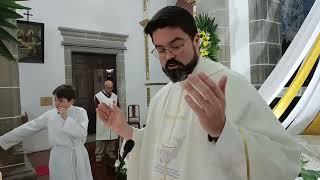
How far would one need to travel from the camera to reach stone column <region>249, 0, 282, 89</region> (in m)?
3.94

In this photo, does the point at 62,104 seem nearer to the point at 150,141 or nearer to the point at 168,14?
the point at 150,141

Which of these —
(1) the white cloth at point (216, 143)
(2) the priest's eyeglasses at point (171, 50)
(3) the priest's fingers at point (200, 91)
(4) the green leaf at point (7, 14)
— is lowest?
(1) the white cloth at point (216, 143)

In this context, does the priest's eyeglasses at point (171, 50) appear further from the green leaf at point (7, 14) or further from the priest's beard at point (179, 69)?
the green leaf at point (7, 14)

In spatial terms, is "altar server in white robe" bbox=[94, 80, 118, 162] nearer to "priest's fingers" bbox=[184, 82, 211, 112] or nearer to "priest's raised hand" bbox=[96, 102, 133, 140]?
"priest's raised hand" bbox=[96, 102, 133, 140]

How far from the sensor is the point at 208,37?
4168 mm

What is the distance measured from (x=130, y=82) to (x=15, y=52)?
21.8ft

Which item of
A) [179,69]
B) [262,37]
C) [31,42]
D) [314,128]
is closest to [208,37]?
[262,37]

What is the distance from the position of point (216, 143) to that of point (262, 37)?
3.22m

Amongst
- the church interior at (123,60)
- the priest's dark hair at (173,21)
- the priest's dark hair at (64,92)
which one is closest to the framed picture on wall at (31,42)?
the church interior at (123,60)

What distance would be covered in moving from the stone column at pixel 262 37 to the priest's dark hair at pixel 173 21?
2763 millimetres

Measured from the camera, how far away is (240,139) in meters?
1.04

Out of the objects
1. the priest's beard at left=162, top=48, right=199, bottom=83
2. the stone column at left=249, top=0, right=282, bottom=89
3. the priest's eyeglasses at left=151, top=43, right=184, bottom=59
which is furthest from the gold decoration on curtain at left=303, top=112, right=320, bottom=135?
the priest's eyeglasses at left=151, top=43, right=184, bottom=59

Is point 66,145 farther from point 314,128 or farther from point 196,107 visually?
point 196,107

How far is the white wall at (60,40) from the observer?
7.36 metres
